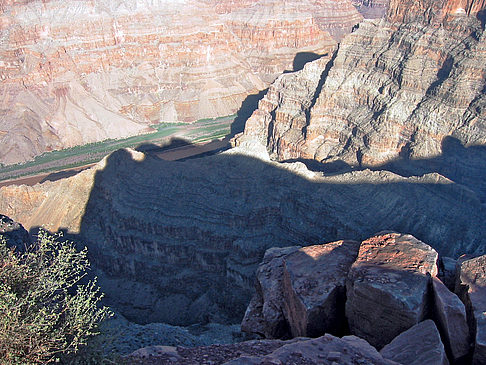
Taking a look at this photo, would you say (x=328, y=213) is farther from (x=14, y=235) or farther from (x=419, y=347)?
(x=14, y=235)

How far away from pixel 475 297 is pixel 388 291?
2.15 metres

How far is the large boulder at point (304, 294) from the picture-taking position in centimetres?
1169

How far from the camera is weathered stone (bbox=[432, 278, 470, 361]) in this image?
9307mm

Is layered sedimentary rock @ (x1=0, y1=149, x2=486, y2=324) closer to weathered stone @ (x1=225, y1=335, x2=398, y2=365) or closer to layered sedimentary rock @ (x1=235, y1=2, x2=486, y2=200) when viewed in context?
layered sedimentary rock @ (x1=235, y1=2, x2=486, y2=200)

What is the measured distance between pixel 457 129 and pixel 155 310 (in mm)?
34483

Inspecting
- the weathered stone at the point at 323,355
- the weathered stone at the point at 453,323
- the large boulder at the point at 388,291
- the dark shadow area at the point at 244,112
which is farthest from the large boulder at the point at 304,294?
the dark shadow area at the point at 244,112

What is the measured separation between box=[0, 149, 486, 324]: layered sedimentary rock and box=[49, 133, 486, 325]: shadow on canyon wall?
8cm

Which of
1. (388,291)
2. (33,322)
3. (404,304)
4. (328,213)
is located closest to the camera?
(33,322)

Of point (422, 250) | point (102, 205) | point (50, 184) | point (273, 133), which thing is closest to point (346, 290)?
point (422, 250)

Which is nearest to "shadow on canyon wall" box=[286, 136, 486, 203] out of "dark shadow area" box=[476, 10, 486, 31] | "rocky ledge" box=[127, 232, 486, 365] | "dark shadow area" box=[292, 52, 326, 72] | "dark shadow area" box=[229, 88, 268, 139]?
"dark shadow area" box=[476, 10, 486, 31]

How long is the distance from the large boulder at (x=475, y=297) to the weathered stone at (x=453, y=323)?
0.82 ft

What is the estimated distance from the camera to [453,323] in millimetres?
9586

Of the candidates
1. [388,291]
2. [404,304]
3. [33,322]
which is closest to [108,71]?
[33,322]

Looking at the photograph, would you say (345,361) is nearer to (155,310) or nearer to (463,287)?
(463,287)
